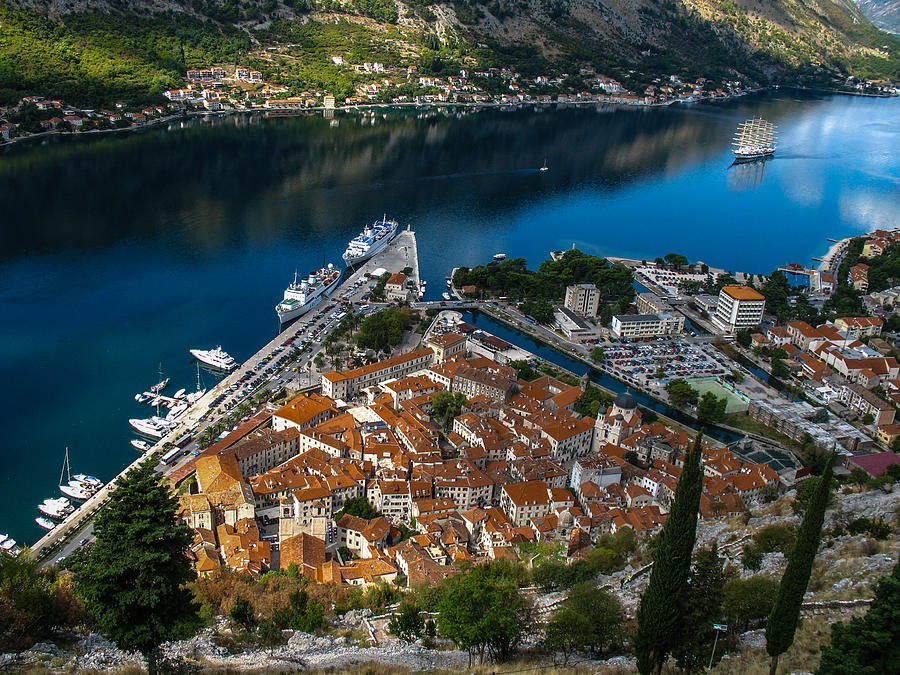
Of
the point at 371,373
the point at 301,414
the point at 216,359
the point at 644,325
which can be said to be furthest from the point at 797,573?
the point at 644,325

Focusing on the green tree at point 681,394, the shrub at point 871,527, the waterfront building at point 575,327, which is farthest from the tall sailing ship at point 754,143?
the shrub at point 871,527

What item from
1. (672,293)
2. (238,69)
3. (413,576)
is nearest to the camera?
(413,576)

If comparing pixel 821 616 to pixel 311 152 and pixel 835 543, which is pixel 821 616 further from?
pixel 311 152

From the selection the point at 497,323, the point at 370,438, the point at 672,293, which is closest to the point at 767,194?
the point at 672,293

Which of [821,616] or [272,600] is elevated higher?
[821,616]

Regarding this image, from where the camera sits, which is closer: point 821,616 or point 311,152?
point 821,616

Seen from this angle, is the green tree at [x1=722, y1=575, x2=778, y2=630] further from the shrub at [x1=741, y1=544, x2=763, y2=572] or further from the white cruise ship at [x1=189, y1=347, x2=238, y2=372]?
the white cruise ship at [x1=189, y1=347, x2=238, y2=372]

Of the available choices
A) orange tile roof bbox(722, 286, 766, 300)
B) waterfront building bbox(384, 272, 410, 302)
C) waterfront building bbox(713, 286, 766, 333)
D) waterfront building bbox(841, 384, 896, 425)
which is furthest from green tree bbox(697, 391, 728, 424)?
waterfront building bbox(384, 272, 410, 302)
